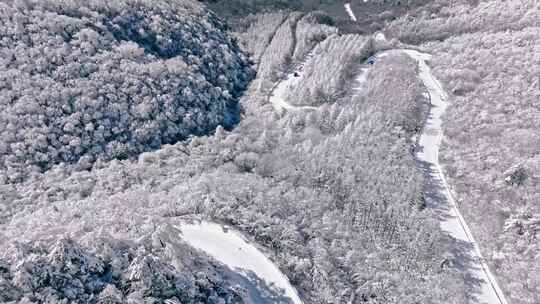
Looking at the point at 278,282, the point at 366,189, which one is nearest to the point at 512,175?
the point at 366,189

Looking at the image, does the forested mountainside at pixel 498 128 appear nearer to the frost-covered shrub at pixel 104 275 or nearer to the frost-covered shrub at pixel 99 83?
the frost-covered shrub at pixel 104 275

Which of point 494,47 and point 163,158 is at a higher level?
point 494,47

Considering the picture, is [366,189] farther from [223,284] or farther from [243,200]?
[223,284]

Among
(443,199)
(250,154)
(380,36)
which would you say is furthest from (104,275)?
(380,36)

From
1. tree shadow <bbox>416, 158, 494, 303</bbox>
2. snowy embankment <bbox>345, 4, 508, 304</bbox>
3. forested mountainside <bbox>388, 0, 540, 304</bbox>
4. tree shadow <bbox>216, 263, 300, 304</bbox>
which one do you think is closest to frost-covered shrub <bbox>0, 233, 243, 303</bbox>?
tree shadow <bbox>216, 263, 300, 304</bbox>

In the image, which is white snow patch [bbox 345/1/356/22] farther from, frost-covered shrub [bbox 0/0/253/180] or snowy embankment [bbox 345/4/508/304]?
frost-covered shrub [bbox 0/0/253/180]

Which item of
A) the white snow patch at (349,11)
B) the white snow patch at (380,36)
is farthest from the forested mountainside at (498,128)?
the white snow patch at (349,11)
